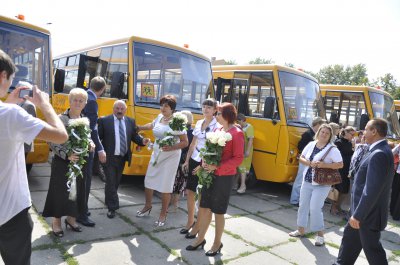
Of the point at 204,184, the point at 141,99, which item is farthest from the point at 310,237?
the point at 141,99

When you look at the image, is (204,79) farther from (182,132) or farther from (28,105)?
(28,105)

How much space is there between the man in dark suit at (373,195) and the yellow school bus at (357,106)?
5714 millimetres

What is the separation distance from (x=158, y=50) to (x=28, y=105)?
3.31m

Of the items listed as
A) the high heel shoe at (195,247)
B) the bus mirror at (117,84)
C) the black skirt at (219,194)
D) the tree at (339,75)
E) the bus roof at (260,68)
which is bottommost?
the high heel shoe at (195,247)

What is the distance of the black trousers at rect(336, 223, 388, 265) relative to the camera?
11.2 ft

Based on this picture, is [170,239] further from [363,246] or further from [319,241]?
[363,246]

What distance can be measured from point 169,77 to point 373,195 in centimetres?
447

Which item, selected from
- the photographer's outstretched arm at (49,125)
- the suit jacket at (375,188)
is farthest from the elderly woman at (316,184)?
the photographer's outstretched arm at (49,125)

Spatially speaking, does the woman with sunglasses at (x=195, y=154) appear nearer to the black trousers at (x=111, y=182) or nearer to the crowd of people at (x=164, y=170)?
the crowd of people at (x=164, y=170)

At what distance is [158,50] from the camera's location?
22.0 feet

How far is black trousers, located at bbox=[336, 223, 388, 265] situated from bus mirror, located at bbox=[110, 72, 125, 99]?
4494mm

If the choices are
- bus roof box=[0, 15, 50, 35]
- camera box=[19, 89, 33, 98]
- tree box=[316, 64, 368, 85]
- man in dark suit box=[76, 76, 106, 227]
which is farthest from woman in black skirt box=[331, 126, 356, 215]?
tree box=[316, 64, 368, 85]

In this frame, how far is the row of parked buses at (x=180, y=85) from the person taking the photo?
6203 mm

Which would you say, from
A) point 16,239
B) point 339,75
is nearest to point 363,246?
point 16,239
